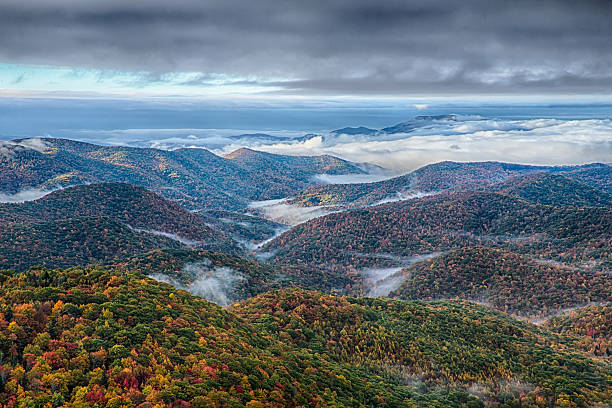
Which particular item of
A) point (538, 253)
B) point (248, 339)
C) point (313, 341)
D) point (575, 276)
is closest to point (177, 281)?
point (313, 341)

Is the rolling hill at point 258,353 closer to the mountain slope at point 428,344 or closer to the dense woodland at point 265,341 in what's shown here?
the dense woodland at point 265,341

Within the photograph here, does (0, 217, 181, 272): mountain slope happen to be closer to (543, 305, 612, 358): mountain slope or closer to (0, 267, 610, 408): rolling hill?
(0, 267, 610, 408): rolling hill

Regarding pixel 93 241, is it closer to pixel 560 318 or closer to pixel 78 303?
pixel 78 303

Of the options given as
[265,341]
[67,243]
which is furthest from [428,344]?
[67,243]

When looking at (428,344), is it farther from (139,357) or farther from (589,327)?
(139,357)

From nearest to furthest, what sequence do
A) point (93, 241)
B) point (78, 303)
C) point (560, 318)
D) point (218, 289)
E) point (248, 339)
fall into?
1. point (78, 303)
2. point (248, 339)
3. point (560, 318)
4. point (218, 289)
5. point (93, 241)

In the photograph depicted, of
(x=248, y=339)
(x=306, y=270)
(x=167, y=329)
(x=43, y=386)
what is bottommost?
(x=306, y=270)

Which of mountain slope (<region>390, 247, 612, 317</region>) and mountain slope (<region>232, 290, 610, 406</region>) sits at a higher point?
mountain slope (<region>232, 290, 610, 406</region>)

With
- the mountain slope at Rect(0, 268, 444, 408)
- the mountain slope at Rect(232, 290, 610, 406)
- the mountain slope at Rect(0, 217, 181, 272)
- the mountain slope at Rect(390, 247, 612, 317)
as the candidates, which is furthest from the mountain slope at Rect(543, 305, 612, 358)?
the mountain slope at Rect(0, 217, 181, 272)
